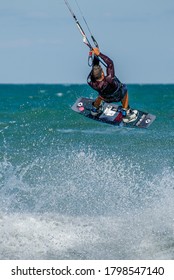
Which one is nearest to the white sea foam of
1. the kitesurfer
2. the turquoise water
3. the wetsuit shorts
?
the turquoise water

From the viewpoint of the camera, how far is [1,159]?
2166 cm

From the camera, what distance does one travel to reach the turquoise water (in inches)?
534

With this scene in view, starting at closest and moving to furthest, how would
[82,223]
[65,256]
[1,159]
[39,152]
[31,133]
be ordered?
[65,256]
[82,223]
[1,159]
[39,152]
[31,133]

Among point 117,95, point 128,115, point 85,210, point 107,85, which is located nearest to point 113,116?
point 128,115

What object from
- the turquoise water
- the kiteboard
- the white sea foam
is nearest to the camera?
the white sea foam

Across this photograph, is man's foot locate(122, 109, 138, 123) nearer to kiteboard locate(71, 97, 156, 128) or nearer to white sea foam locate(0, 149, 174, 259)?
kiteboard locate(71, 97, 156, 128)

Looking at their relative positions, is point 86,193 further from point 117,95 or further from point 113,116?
point 117,95

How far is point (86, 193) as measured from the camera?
17891mm

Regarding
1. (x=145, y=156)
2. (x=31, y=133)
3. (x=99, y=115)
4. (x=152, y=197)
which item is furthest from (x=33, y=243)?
(x=31, y=133)

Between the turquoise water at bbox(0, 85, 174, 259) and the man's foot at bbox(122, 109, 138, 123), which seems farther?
the man's foot at bbox(122, 109, 138, 123)

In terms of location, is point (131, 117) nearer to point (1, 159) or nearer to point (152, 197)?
point (152, 197)

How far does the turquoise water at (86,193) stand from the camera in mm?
13555

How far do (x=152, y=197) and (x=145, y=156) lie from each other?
570cm

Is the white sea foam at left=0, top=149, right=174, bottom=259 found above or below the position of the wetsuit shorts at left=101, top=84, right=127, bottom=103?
below
